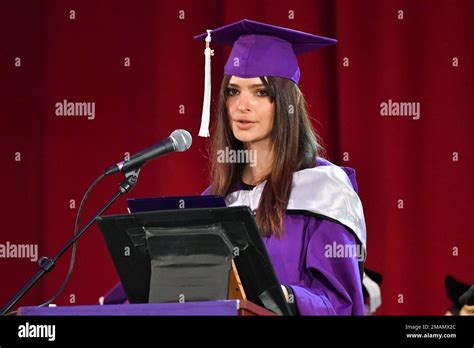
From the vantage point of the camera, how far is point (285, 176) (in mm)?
2867

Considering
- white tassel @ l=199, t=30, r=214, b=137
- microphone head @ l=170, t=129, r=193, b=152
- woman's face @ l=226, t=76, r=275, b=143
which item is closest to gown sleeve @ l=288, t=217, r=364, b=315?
woman's face @ l=226, t=76, r=275, b=143

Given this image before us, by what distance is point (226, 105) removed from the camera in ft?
9.87

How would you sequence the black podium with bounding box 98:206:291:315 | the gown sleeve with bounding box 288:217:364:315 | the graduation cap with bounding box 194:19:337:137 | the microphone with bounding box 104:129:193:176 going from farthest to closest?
1. the graduation cap with bounding box 194:19:337:137
2. the gown sleeve with bounding box 288:217:364:315
3. the microphone with bounding box 104:129:193:176
4. the black podium with bounding box 98:206:291:315

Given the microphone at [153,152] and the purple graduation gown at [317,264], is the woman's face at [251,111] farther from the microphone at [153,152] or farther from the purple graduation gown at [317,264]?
the microphone at [153,152]

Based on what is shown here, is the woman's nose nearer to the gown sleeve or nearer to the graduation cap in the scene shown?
the graduation cap

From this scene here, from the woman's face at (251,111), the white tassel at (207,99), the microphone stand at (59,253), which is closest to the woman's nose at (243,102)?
the woman's face at (251,111)

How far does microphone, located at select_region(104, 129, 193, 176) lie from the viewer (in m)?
2.38

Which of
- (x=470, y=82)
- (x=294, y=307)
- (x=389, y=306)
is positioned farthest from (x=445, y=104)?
(x=294, y=307)

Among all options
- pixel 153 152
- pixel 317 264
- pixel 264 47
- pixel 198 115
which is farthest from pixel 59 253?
pixel 198 115

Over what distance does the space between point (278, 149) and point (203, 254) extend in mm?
806

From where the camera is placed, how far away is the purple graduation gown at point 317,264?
8.68ft

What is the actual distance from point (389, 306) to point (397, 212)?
1.40 ft

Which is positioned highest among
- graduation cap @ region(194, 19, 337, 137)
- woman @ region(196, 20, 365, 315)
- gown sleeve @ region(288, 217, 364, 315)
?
graduation cap @ region(194, 19, 337, 137)

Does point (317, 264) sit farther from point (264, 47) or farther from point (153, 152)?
point (264, 47)
